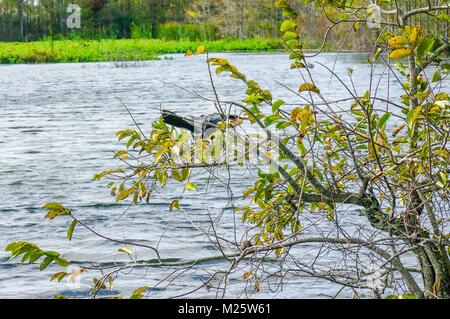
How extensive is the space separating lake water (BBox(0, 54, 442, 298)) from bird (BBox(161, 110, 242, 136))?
145mm

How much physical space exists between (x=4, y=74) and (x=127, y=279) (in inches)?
1037

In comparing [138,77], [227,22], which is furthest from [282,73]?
[227,22]

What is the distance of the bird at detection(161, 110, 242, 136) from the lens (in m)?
4.18

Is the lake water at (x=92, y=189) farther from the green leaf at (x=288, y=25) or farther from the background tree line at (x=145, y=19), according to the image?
the background tree line at (x=145, y=19)

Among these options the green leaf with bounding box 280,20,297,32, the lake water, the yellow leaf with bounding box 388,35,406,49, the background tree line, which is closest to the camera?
the yellow leaf with bounding box 388,35,406,49

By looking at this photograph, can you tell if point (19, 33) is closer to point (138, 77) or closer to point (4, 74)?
point (4, 74)

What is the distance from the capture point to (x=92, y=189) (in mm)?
10133

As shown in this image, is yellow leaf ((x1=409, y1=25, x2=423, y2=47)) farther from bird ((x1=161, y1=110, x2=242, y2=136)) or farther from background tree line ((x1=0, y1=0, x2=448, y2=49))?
background tree line ((x1=0, y1=0, x2=448, y2=49))

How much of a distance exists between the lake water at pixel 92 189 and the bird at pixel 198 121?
145 mm

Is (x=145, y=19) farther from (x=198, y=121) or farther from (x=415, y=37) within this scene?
(x=415, y=37)

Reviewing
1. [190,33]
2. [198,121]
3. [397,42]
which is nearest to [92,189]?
[198,121]

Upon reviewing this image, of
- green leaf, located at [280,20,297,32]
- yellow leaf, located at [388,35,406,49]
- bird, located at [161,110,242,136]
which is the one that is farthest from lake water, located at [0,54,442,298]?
yellow leaf, located at [388,35,406,49]

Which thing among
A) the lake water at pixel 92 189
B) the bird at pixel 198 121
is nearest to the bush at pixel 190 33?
the lake water at pixel 92 189
